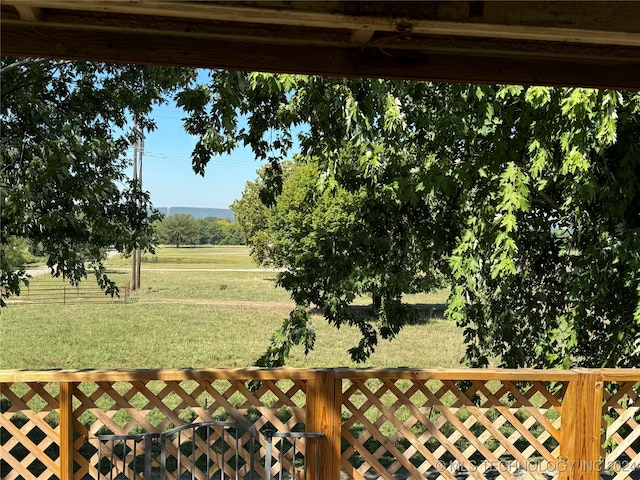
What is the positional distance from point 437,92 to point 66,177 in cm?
362

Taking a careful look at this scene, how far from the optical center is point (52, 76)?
607 centimetres

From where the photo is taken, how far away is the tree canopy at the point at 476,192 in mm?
4551

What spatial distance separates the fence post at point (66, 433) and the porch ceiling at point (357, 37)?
1.81m

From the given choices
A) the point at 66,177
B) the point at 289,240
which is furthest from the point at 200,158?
the point at 289,240

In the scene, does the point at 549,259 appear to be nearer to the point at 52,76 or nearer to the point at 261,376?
the point at 261,376

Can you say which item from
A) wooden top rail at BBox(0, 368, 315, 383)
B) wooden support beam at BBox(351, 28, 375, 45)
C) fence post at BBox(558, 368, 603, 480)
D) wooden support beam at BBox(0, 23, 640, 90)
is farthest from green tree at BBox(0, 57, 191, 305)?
fence post at BBox(558, 368, 603, 480)

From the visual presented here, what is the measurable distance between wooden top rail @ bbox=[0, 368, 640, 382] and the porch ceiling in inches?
60.2

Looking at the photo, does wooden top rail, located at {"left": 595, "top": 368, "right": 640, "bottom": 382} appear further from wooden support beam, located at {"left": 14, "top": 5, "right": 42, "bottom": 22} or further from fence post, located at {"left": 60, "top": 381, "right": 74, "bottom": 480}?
wooden support beam, located at {"left": 14, "top": 5, "right": 42, "bottom": 22}

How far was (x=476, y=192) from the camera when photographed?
17.1 feet

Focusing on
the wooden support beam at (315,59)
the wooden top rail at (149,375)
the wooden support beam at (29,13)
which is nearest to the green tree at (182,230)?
the wooden top rail at (149,375)

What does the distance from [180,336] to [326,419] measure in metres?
18.7

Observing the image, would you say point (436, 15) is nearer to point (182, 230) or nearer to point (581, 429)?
point (581, 429)

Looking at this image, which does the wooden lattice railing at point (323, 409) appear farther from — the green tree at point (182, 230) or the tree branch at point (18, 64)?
the green tree at point (182, 230)

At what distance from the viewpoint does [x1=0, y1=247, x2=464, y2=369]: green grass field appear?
Result: 52.9 ft
